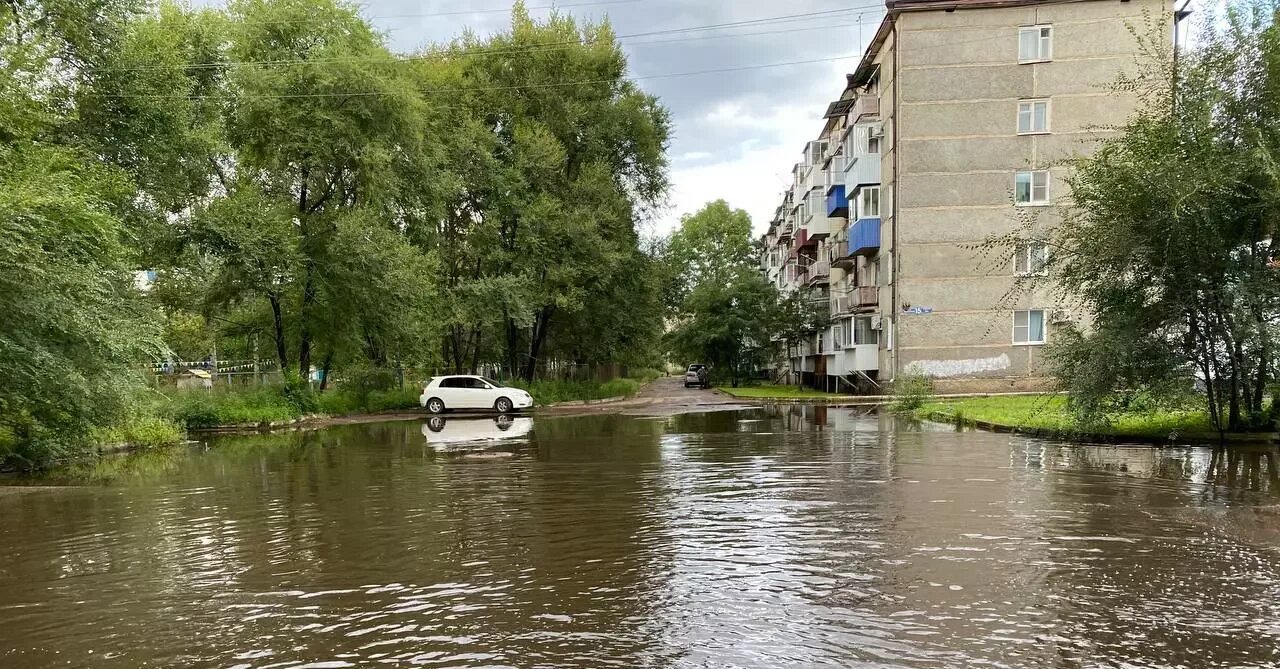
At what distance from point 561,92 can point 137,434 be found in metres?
24.8

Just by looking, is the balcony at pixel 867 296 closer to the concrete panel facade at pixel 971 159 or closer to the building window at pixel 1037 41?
the concrete panel facade at pixel 971 159

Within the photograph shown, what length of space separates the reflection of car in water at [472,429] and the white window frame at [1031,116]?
24649 mm

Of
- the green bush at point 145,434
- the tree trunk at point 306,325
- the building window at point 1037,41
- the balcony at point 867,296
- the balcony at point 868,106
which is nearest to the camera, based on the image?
the green bush at point 145,434

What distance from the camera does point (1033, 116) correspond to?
34.9 m

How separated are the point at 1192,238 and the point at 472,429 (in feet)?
61.8

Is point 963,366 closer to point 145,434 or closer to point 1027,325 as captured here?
point 1027,325

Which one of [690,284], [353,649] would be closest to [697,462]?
[353,649]

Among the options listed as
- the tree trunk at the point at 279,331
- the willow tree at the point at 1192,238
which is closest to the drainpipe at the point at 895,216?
the willow tree at the point at 1192,238

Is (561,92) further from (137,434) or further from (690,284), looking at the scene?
(690,284)

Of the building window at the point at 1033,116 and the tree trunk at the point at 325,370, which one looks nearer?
the tree trunk at the point at 325,370

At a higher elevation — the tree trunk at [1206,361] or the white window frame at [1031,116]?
the white window frame at [1031,116]

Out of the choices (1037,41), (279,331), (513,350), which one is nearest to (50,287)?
(279,331)

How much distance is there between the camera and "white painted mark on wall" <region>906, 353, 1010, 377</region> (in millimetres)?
34812

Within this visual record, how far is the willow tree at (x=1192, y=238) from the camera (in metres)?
14.5
